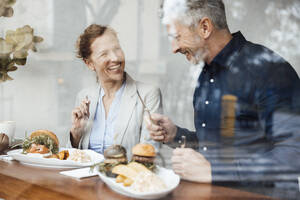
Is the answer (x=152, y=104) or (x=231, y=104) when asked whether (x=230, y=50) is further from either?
(x=152, y=104)

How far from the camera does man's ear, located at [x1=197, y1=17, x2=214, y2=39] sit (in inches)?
66.6

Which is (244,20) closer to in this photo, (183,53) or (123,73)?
(183,53)

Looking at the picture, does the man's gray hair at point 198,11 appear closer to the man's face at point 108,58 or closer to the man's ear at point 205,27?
the man's ear at point 205,27

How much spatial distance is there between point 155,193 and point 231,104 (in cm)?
57

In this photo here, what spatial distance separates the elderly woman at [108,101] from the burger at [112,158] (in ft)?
0.14

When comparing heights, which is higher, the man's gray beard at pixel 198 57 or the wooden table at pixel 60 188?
the man's gray beard at pixel 198 57

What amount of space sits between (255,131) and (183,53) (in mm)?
519

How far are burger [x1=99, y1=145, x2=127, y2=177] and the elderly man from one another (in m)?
0.23

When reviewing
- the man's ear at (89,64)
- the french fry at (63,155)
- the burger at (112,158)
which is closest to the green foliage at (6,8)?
the man's ear at (89,64)

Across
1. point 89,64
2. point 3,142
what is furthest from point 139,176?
point 3,142

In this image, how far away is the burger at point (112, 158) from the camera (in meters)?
1.62

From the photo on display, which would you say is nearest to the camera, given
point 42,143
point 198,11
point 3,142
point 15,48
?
point 198,11

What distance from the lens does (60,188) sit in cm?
162

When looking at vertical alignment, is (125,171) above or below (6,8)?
below
